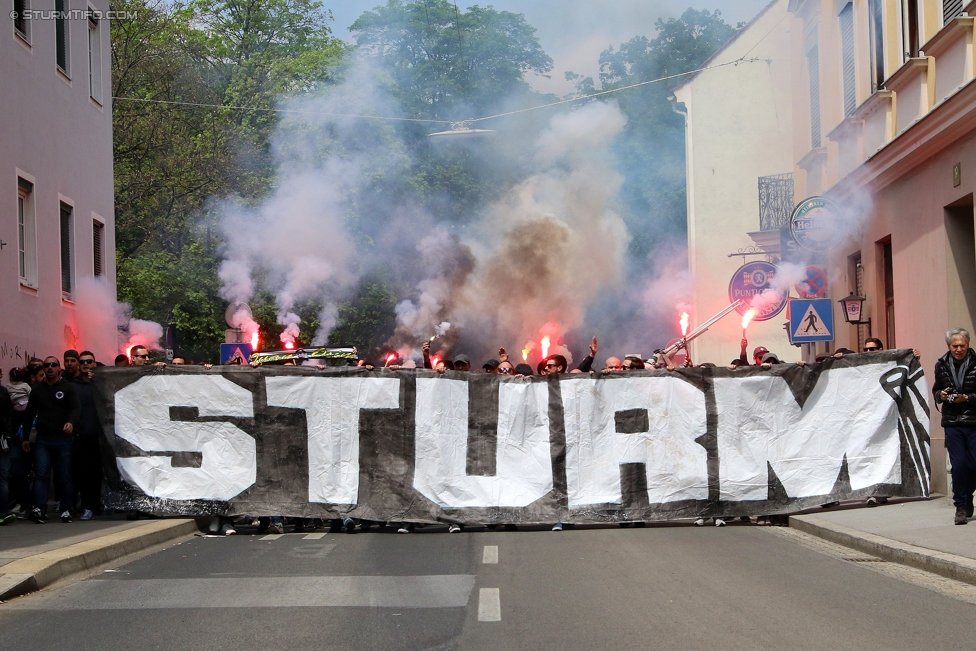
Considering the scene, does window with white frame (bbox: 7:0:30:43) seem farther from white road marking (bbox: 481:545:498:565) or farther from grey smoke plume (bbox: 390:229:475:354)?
grey smoke plume (bbox: 390:229:475:354)

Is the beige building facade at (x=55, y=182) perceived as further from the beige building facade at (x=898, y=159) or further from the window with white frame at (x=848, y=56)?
the window with white frame at (x=848, y=56)

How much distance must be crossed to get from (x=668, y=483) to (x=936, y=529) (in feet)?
9.80

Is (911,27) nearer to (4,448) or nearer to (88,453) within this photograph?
(88,453)

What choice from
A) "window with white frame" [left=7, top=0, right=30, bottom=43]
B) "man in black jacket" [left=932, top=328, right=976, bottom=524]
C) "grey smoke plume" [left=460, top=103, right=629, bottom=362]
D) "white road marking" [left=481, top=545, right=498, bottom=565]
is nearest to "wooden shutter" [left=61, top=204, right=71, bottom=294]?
"window with white frame" [left=7, top=0, right=30, bottom=43]

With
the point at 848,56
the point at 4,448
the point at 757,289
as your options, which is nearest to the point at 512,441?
the point at 4,448

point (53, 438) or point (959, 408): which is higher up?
point (959, 408)

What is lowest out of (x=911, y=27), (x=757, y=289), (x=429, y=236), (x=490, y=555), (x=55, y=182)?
(x=490, y=555)

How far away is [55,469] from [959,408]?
926 centimetres

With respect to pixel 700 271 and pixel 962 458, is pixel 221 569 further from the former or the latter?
pixel 700 271

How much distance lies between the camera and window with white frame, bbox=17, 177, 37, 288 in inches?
691

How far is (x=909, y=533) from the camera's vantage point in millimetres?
10359

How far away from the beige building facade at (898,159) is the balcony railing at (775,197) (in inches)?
155

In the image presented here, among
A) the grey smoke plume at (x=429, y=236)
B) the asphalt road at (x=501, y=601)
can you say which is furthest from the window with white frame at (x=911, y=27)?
the grey smoke plume at (x=429, y=236)

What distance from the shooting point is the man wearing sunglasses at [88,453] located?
1282cm
